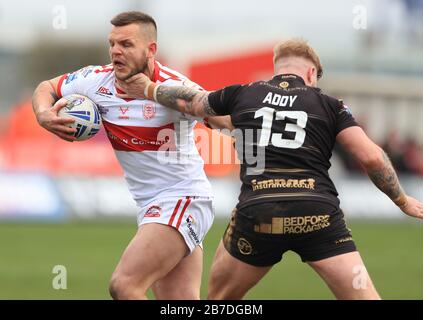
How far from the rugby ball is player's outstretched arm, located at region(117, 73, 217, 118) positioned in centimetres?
27

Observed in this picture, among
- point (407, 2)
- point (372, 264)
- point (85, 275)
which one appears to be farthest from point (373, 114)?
point (85, 275)

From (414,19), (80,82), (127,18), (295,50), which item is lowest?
(414,19)

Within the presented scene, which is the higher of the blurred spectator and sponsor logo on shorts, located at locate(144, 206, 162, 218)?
sponsor logo on shorts, located at locate(144, 206, 162, 218)

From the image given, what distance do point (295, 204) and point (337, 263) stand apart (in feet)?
1.77

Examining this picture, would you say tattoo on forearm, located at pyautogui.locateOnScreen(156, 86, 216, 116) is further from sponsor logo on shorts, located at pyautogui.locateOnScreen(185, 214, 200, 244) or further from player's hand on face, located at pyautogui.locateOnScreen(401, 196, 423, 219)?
player's hand on face, located at pyautogui.locateOnScreen(401, 196, 423, 219)

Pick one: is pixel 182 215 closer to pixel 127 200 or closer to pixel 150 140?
pixel 150 140

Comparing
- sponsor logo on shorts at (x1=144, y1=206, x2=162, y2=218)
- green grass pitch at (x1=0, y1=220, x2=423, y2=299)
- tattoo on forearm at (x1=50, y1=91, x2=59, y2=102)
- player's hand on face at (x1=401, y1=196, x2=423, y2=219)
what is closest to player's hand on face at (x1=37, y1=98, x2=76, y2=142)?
tattoo on forearm at (x1=50, y1=91, x2=59, y2=102)

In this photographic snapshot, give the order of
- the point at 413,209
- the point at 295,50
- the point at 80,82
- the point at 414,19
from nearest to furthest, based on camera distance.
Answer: the point at 295,50
the point at 413,209
the point at 80,82
the point at 414,19

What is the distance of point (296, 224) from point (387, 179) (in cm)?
82

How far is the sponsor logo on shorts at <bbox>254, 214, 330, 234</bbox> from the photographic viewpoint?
713cm

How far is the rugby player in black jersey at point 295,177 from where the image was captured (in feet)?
23.4

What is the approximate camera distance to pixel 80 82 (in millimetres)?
8359

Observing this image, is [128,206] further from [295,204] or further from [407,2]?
[407,2]

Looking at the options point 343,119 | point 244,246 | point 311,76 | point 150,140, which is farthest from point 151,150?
point 343,119
